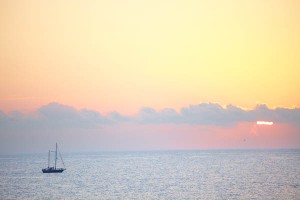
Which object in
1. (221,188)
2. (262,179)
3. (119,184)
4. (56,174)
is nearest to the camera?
(221,188)

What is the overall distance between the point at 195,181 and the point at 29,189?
53.5 meters

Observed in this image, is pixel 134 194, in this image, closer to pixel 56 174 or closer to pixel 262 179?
pixel 262 179

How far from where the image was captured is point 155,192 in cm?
11406

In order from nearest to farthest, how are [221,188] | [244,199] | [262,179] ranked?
[244,199] < [221,188] < [262,179]

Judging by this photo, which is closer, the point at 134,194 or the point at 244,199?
the point at 244,199

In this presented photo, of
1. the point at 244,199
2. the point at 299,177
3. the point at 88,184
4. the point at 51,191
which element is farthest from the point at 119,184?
the point at 299,177

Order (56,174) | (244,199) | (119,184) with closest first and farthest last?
(244,199), (119,184), (56,174)

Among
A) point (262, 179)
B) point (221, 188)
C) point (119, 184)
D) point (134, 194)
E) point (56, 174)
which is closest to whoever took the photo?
point (134, 194)

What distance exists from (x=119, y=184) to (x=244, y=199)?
47.7 m

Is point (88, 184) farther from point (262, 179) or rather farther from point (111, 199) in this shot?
point (262, 179)

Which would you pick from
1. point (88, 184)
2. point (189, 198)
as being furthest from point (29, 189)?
point (189, 198)

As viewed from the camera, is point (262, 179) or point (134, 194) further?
point (262, 179)

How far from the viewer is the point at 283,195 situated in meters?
105

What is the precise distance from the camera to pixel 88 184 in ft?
457
